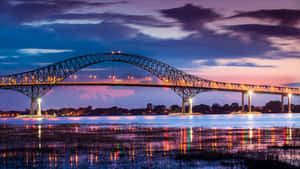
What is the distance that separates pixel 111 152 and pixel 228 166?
6.32 meters

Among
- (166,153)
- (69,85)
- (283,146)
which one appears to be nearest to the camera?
(166,153)

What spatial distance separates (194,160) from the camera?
1628 centimetres

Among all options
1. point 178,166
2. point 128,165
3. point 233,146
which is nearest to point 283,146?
point 233,146

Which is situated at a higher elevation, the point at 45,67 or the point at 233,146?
the point at 45,67

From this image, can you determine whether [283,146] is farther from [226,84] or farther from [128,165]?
[226,84]

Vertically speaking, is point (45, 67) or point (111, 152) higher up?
point (45, 67)

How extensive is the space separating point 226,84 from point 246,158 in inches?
5875

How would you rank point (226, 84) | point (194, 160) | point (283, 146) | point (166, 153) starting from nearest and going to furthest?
point (194, 160) → point (166, 153) → point (283, 146) → point (226, 84)

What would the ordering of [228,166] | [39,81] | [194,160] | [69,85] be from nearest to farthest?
1. [228,166]
2. [194,160]
3. [69,85]
4. [39,81]

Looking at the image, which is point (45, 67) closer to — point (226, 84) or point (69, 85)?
point (69, 85)

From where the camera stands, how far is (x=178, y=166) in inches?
Result: 592

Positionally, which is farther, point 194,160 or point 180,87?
point 180,87

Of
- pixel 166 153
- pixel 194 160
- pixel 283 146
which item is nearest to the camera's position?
pixel 194 160

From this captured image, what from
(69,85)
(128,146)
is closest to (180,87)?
(69,85)
